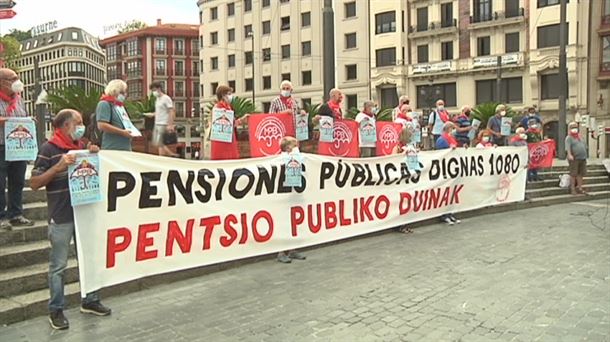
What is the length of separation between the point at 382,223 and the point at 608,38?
4090 cm

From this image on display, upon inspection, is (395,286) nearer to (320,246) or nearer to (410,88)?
(320,246)

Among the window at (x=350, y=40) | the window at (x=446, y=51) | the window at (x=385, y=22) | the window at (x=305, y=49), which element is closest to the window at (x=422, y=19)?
the window at (x=385, y=22)

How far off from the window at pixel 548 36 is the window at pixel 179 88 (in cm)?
5583

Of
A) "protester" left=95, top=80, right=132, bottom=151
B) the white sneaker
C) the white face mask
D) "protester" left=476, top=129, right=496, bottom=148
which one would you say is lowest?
the white sneaker

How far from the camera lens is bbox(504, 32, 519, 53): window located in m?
45.2

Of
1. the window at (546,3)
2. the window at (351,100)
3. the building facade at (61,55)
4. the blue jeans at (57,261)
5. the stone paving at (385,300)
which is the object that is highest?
the building facade at (61,55)

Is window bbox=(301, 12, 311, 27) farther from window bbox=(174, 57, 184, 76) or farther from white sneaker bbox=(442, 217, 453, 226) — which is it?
white sneaker bbox=(442, 217, 453, 226)

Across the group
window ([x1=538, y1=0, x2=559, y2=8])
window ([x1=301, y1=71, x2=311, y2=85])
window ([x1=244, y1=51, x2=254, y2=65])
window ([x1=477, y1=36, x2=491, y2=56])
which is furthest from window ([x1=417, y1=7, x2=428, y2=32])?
window ([x1=244, y1=51, x2=254, y2=65])

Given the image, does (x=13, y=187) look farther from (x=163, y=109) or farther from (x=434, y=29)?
(x=434, y=29)

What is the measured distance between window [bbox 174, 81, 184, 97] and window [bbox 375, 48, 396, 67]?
4226 cm

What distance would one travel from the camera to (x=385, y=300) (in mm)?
5602

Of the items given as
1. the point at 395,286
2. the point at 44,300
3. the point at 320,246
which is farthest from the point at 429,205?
the point at 44,300

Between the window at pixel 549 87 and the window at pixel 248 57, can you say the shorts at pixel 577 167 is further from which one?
the window at pixel 248 57

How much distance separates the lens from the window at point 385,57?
50.7 m
